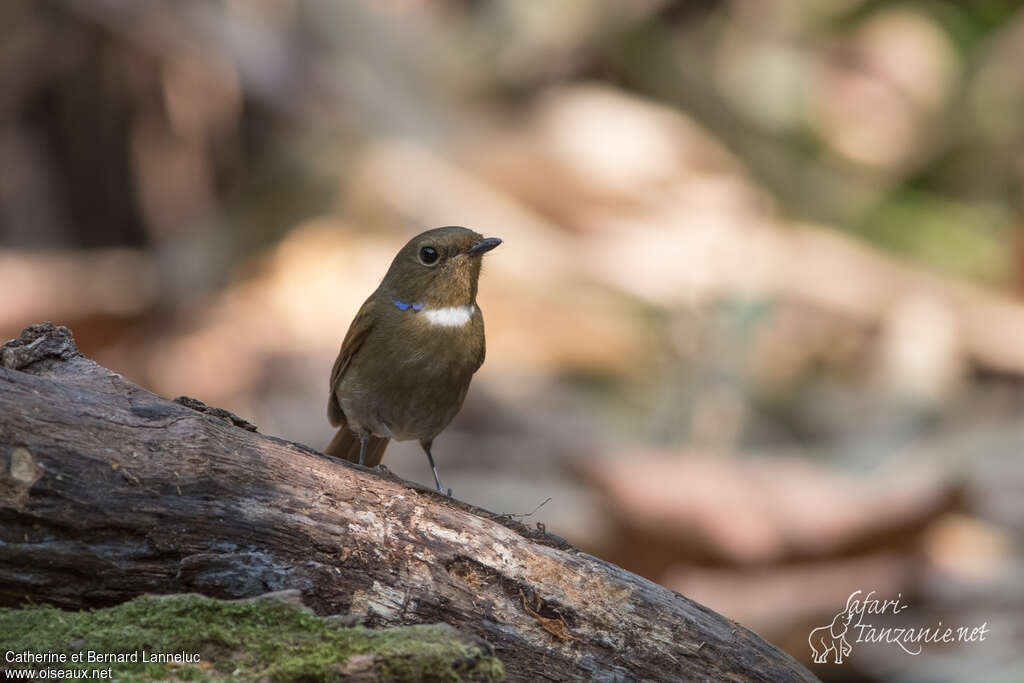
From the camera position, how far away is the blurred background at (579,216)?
7.77 meters

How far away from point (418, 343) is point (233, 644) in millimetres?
1646

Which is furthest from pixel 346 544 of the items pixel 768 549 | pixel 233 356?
pixel 233 356

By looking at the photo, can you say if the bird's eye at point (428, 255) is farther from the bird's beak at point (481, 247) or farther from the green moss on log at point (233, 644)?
the green moss on log at point (233, 644)

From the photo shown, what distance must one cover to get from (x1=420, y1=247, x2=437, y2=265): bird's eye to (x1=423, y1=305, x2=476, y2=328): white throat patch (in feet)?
0.59

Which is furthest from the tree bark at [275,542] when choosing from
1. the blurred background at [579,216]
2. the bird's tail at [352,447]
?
the blurred background at [579,216]

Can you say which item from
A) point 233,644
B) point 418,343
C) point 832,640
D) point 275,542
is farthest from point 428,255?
point 832,640

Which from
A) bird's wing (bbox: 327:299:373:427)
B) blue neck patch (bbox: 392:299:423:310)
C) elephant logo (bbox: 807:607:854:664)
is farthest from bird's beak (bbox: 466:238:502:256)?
elephant logo (bbox: 807:607:854:664)

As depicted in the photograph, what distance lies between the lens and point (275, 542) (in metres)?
2.68

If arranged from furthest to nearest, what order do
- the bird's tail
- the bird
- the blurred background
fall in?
the blurred background < the bird's tail < the bird

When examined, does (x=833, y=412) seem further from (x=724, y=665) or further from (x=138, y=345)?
(x=724, y=665)

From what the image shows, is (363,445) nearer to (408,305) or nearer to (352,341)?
(352,341)

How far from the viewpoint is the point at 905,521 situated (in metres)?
5.79

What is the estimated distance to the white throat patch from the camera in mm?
4066

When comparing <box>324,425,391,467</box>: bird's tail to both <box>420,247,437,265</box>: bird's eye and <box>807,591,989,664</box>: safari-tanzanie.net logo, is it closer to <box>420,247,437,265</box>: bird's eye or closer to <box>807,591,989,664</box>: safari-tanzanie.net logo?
<box>420,247,437,265</box>: bird's eye
